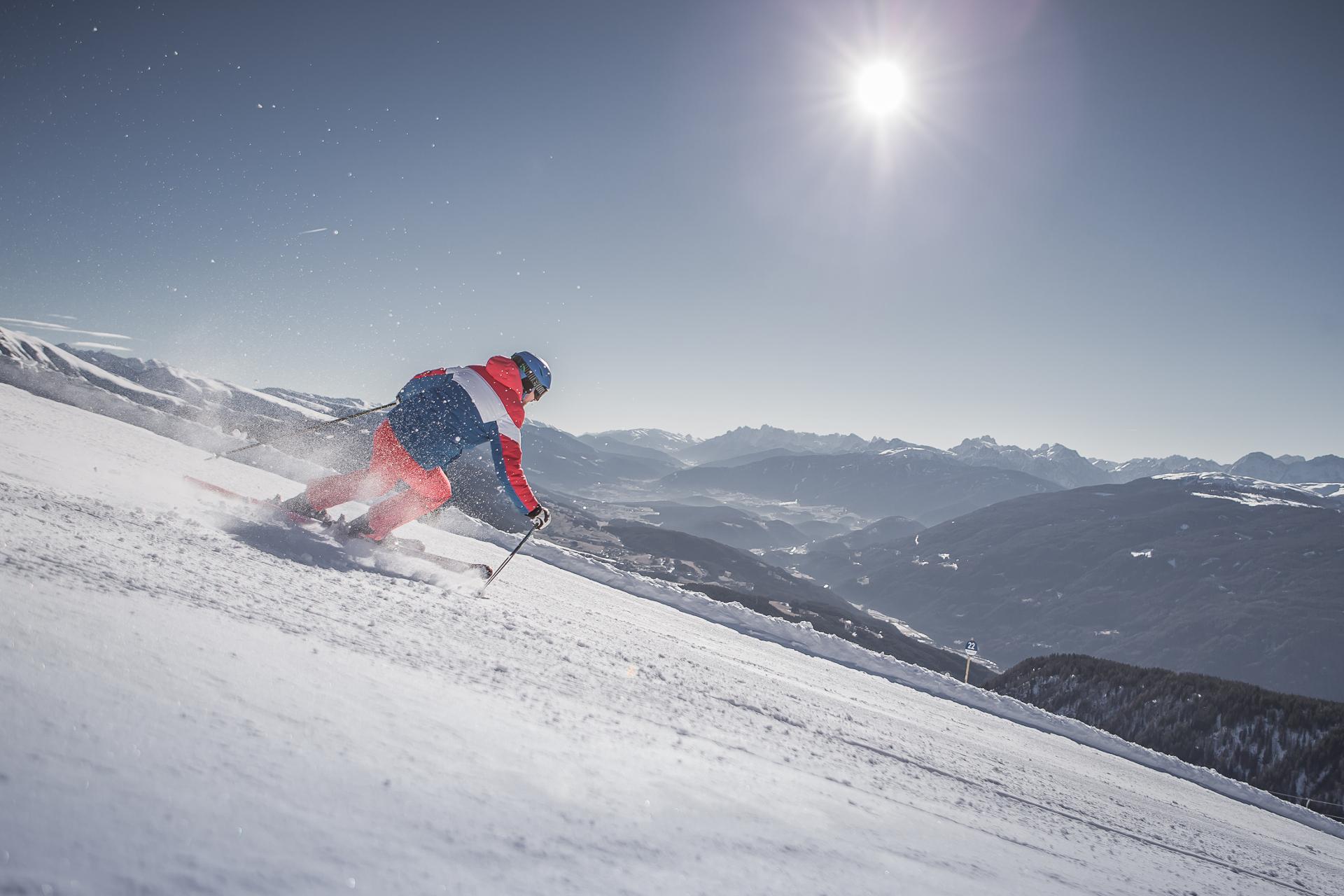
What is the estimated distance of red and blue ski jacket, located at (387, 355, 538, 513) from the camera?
585 cm

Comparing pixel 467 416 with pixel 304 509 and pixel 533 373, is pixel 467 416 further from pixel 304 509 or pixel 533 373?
pixel 304 509

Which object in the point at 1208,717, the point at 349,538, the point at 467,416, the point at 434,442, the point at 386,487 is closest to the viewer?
the point at 349,538

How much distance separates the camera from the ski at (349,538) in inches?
226

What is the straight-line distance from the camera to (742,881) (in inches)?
69.1

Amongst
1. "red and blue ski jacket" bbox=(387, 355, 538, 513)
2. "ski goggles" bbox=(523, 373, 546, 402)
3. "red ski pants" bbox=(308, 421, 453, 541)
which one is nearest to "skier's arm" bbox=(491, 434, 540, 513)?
"red and blue ski jacket" bbox=(387, 355, 538, 513)

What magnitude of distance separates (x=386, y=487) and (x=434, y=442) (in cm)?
78

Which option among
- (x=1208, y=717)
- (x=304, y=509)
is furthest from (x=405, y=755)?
(x=1208, y=717)

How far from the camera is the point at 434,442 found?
597cm

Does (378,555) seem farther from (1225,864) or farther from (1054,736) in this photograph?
(1054,736)

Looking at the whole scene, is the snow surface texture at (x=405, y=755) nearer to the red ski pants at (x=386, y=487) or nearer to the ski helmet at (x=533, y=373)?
the red ski pants at (x=386, y=487)

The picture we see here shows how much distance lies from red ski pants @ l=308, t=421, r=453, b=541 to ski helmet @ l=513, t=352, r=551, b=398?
53.0 inches

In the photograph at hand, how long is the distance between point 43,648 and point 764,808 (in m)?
2.45

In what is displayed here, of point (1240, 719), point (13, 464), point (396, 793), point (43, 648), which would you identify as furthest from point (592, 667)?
point (1240, 719)

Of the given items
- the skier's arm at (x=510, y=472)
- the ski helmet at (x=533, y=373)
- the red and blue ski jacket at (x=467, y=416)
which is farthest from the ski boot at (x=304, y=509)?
the ski helmet at (x=533, y=373)
